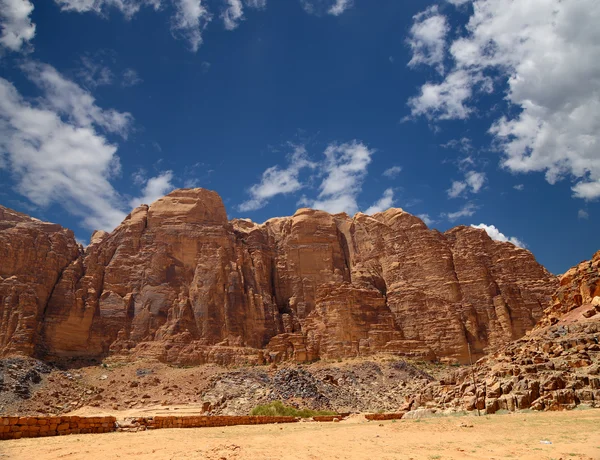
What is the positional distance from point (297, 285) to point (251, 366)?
2911 centimetres

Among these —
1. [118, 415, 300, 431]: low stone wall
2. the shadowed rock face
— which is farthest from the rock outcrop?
the shadowed rock face

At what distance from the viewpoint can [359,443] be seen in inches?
723

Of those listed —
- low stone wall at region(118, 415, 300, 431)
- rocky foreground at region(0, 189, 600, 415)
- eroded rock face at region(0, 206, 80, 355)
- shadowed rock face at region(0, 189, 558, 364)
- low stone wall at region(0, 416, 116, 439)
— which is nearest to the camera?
low stone wall at region(0, 416, 116, 439)

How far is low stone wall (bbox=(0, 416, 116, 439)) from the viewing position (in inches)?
755

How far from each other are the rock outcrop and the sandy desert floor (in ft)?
10.2

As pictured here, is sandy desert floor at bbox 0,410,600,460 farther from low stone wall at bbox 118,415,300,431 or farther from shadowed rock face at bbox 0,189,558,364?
shadowed rock face at bbox 0,189,558,364

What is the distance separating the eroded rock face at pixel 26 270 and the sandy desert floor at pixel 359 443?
189 ft

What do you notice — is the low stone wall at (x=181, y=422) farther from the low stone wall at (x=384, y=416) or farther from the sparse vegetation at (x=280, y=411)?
the sparse vegetation at (x=280, y=411)

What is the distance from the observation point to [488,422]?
2344 centimetres

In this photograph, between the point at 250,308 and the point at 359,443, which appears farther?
the point at 250,308

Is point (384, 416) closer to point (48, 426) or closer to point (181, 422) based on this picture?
point (181, 422)

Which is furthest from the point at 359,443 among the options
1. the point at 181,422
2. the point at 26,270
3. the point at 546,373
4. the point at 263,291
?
the point at 26,270

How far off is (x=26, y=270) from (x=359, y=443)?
250 feet

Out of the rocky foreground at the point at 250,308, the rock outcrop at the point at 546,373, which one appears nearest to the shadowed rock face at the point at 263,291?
the rocky foreground at the point at 250,308
